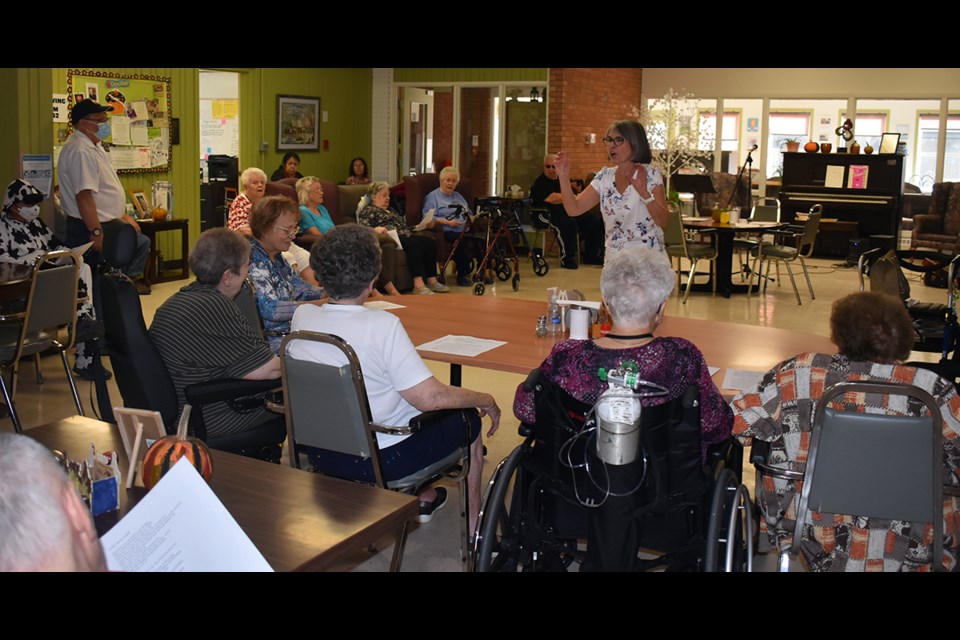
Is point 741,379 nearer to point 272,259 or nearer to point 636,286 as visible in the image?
point 636,286

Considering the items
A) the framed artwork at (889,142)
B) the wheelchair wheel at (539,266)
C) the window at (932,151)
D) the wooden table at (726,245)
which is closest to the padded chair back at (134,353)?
the wooden table at (726,245)

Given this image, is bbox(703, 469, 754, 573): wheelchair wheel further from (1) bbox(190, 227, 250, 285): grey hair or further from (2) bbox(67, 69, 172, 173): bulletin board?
(2) bbox(67, 69, 172, 173): bulletin board

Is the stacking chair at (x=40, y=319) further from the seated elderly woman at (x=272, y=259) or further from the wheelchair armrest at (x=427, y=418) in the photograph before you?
the wheelchair armrest at (x=427, y=418)

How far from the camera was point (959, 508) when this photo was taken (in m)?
2.70

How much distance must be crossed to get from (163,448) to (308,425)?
3.31 feet

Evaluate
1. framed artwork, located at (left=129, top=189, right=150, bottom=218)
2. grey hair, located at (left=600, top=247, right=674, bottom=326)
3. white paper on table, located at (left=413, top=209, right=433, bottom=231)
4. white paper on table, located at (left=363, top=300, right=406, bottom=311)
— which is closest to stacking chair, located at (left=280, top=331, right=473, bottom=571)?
grey hair, located at (left=600, top=247, right=674, bottom=326)

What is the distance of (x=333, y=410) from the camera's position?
2.96 meters

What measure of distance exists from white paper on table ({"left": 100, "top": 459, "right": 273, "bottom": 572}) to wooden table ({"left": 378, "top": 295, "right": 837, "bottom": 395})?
1.96 m

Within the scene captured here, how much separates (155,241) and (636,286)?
8.05m

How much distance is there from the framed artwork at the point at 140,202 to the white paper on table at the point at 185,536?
8.85m

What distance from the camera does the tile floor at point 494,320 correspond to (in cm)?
358

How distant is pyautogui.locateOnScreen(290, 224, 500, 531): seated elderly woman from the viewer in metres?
3.04
